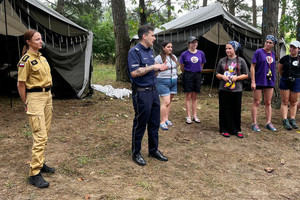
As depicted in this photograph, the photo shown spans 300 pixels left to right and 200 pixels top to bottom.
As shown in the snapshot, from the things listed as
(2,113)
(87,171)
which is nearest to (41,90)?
(87,171)

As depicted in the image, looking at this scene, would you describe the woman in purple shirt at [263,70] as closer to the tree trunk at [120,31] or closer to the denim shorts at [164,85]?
the denim shorts at [164,85]

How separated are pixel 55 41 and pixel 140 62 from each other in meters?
4.42

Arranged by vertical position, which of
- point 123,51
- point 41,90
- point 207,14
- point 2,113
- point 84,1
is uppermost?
point 84,1

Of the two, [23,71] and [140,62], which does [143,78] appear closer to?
[140,62]

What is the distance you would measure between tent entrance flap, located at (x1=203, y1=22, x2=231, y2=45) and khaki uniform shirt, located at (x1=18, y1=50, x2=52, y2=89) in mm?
7012

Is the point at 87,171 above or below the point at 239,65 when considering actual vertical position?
below

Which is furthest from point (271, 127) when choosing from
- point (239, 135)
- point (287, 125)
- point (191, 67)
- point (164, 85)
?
point (164, 85)

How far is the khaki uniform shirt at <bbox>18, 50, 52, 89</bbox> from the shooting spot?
9.50 ft

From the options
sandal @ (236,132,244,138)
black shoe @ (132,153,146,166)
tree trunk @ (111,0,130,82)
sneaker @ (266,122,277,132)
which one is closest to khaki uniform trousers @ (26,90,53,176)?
black shoe @ (132,153,146,166)

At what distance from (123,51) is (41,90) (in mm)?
7435

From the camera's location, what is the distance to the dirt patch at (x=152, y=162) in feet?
9.82

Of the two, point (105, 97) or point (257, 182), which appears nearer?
point (257, 182)

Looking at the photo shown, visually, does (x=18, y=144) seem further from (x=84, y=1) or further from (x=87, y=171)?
(x=84, y=1)

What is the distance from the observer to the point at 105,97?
8508 millimetres
